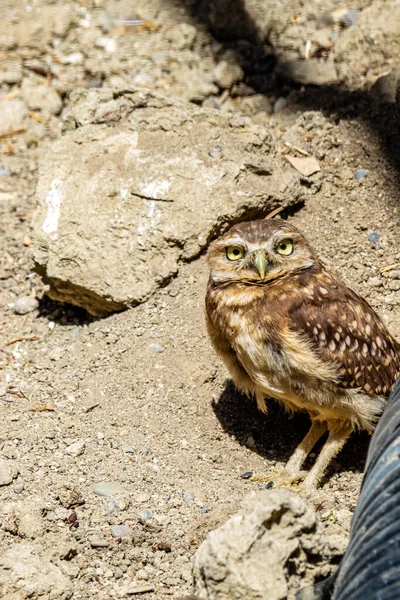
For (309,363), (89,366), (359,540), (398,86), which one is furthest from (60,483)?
(398,86)

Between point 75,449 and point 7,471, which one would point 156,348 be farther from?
point 7,471

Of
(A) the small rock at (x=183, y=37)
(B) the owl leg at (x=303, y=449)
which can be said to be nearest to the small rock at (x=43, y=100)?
(A) the small rock at (x=183, y=37)

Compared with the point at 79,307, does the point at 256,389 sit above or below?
above

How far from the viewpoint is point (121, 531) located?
441 cm

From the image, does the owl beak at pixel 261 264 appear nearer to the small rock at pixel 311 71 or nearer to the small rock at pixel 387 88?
the small rock at pixel 387 88

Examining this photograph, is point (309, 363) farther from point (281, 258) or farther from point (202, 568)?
point (202, 568)

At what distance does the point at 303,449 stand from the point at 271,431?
402mm

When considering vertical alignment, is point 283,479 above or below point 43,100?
below

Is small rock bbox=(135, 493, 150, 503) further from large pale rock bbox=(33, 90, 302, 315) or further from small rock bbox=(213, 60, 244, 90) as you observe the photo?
small rock bbox=(213, 60, 244, 90)

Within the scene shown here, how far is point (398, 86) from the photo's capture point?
6.44 meters

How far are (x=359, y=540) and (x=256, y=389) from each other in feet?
6.16

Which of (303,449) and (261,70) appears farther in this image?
(261,70)

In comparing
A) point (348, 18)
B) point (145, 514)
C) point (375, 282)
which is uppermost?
point (348, 18)

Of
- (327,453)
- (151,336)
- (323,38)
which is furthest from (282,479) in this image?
(323,38)
